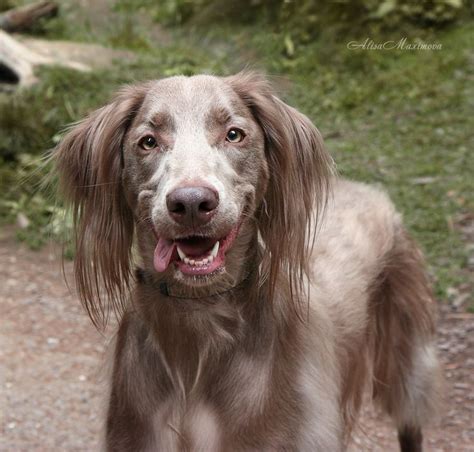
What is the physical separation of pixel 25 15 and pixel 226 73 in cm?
312

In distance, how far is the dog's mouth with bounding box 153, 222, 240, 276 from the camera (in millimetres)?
3068

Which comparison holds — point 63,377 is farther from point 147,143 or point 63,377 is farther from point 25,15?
point 25,15

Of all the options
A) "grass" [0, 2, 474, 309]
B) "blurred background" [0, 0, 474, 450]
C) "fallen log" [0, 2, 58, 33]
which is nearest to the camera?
"blurred background" [0, 0, 474, 450]

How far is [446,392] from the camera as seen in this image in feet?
16.7

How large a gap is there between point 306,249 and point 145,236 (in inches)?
25.3

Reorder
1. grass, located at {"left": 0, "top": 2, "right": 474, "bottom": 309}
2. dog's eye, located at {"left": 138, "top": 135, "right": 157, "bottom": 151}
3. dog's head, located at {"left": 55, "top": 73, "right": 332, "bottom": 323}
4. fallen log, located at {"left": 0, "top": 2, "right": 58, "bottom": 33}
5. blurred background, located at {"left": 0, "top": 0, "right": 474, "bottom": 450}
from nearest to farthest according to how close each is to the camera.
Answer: dog's head, located at {"left": 55, "top": 73, "right": 332, "bottom": 323}
dog's eye, located at {"left": 138, "top": 135, "right": 157, "bottom": 151}
blurred background, located at {"left": 0, "top": 0, "right": 474, "bottom": 450}
grass, located at {"left": 0, "top": 2, "right": 474, "bottom": 309}
fallen log, located at {"left": 0, "top": 2, "right": 58, "bottom": 33}

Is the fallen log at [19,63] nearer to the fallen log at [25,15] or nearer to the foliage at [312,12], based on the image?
the fallen log at [25,15]

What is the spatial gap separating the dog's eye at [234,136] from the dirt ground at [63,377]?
1808mm

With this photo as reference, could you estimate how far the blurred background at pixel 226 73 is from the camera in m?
5.52

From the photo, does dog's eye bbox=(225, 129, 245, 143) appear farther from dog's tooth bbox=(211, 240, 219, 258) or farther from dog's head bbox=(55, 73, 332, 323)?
dog's tooth bbox=(211, 240, 219, 258)

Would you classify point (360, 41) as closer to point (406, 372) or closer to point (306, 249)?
point (406, 372)

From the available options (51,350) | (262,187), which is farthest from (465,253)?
(262,187)

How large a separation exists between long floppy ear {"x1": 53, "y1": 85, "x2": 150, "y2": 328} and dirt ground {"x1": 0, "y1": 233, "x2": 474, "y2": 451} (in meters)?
1.30

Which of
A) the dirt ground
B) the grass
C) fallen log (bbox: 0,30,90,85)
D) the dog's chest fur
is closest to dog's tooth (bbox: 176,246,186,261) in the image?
the dog's chest fur
